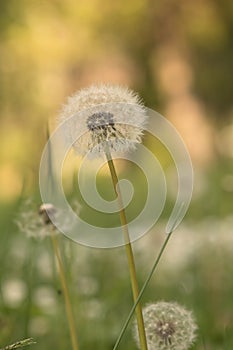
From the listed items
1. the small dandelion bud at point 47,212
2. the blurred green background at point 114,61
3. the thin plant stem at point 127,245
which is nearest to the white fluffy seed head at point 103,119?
the thin plant stem at point 127,245

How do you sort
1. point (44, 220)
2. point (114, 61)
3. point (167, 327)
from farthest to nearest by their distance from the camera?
point (114, 61) < point (44, 220) < point (167, 327)

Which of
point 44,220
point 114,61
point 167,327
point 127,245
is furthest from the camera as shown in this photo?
point 114,61

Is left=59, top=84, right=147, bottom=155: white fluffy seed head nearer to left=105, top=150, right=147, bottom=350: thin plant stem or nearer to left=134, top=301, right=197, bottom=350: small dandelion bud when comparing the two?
left=105, top=150, right=147, bottom=350: thin plant stem

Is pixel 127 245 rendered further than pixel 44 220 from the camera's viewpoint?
No

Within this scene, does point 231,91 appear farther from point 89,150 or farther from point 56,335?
point 89,150

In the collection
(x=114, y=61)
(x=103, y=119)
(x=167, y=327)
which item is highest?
(x=114, y=61)

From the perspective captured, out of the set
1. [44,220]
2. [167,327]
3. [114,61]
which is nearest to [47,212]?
[44,220]

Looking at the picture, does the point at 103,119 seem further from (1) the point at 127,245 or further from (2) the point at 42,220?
(2) the point at 42,220
